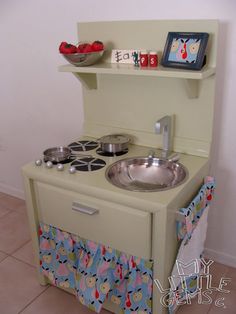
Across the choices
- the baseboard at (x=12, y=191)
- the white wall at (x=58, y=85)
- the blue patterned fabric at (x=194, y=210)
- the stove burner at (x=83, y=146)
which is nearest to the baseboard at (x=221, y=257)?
the white wall at (x=58, y=85)

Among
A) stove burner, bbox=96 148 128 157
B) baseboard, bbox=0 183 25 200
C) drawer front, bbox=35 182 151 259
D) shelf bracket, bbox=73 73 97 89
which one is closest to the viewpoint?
drawer front, bbox=35 182 151 259

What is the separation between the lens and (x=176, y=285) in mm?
1420

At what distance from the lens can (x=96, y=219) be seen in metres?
1.37

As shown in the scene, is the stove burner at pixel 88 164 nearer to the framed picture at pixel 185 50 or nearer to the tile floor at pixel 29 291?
the framed picture at pixel 185 50

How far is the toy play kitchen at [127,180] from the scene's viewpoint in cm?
129

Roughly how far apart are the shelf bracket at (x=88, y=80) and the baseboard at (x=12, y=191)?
1.20 meters

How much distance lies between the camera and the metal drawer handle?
135 centimetres

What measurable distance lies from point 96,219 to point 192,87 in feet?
2.29

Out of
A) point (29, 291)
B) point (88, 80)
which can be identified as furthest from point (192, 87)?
point (29, 291)

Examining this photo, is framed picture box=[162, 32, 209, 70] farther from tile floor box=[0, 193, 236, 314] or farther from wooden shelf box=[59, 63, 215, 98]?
tile floor box=[0, 193, 236, 314]

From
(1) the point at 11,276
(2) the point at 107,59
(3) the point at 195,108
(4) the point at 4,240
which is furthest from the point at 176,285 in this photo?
(4) the point at 4,240

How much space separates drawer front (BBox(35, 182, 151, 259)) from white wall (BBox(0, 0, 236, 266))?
0.63m

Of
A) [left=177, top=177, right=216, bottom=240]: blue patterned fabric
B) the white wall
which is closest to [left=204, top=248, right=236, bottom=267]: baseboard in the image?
the white wall

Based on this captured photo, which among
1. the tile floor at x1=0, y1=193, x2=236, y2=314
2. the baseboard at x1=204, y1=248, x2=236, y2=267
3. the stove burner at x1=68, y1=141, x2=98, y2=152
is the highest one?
the stove burner at x1=68, y1=141, x2=98, y2=152
